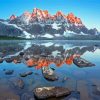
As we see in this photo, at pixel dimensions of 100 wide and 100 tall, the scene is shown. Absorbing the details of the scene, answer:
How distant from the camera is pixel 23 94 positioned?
16.2 metres

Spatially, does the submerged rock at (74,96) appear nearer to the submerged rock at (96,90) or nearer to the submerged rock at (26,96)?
the submerged rock at (96,90)

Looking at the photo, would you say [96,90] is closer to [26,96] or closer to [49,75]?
[49,75]

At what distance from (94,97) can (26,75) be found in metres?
9.83

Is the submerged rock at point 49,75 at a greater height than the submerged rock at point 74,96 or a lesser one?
greater

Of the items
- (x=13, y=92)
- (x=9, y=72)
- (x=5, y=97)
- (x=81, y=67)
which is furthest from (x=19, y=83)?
(x=81, y=67)

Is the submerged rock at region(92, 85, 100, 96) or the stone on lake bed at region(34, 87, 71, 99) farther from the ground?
the stone on lake bed at region(34, 87, 71, 99)

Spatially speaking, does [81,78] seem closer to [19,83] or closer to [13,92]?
[19,83]

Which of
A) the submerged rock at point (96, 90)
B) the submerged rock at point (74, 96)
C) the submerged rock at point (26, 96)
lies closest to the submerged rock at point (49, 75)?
the submerged rock at point (96, 90)

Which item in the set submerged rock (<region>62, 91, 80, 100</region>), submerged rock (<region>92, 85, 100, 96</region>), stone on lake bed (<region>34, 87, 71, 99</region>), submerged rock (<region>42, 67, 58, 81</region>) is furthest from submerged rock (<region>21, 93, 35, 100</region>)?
submerged rock (<region>92, 85, 100, 96</region>)

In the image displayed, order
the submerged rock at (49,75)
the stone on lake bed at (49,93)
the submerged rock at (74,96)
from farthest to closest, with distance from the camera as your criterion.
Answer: the submerged rock at (49,75) < the submerged rock at (74,96) < the stone on lake bed at (49,93)

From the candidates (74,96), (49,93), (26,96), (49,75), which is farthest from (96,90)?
(26,96)

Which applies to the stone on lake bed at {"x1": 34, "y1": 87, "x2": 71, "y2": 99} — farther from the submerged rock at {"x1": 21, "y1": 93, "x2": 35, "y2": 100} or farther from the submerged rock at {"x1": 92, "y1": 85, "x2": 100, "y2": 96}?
the submerged rock at {"x1": 92, "y1": 85, "x2": 100, "y2": 96}

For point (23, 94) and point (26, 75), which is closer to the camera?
point (23, 94)

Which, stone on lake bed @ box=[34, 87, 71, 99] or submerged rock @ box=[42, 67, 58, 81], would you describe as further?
submerged rock @ box=[42, 67, 58, 81]
